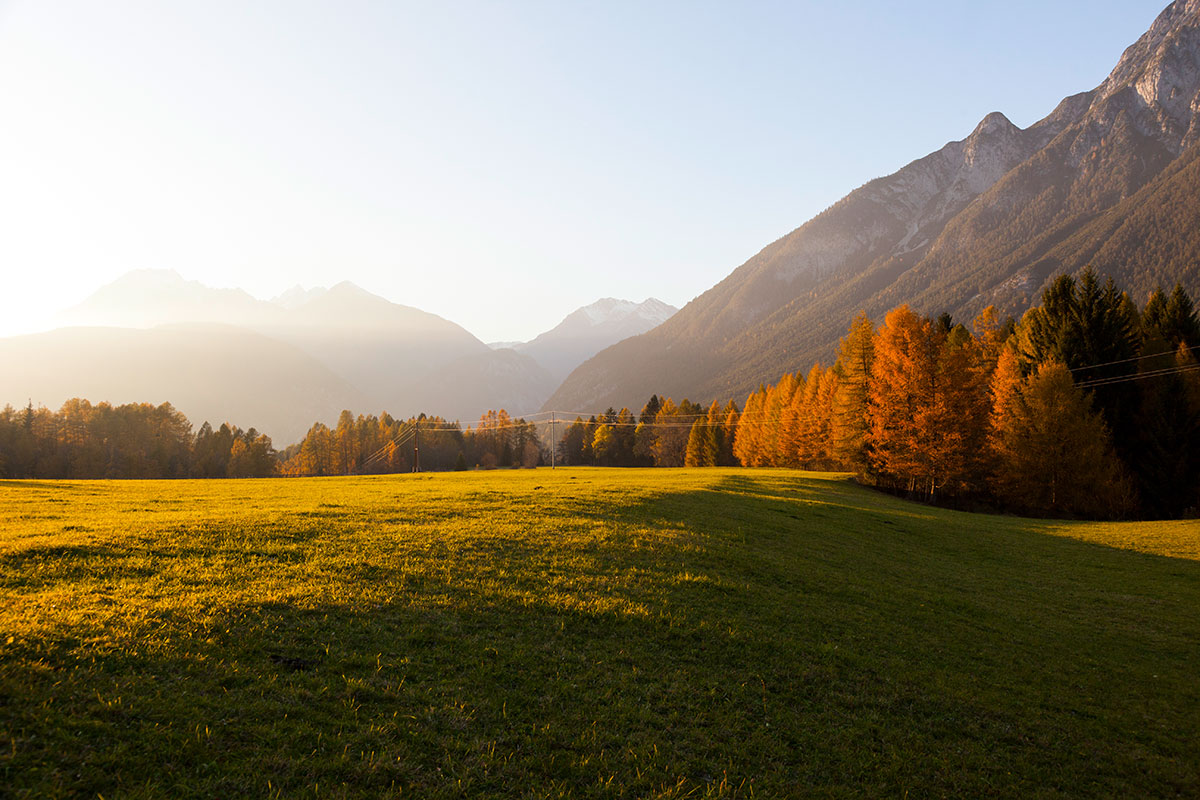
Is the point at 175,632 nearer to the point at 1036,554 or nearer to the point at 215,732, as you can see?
the point at 215,732

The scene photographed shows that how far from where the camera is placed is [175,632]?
24.3 ft

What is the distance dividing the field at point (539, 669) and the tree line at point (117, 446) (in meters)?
90.1

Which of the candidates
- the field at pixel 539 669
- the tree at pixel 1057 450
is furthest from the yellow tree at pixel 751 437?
the field at pixel 539 669

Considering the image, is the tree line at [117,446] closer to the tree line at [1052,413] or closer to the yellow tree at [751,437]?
the yellow tree at [751,437]

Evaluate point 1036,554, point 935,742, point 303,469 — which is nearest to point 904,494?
point 1036,554

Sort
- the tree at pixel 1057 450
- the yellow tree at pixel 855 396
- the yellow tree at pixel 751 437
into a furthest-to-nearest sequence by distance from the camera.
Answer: the yellow tree at pixel 751 437 → the yellow tree at pixel 855 396 → the tree at pixel 1057 450

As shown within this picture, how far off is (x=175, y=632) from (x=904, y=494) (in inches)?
2076

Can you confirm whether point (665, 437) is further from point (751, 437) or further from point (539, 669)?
point (539, 669)

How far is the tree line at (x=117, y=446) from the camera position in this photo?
79438 millimetres

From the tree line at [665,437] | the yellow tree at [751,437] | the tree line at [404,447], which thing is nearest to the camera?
the yellow tree at [751,437]

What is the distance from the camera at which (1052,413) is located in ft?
132

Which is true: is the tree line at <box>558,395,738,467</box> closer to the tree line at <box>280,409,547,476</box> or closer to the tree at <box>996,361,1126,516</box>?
the tree line at <box>280,409,547,476</box>

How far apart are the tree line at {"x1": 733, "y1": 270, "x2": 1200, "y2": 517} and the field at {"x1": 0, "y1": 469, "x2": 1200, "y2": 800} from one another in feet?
91.6

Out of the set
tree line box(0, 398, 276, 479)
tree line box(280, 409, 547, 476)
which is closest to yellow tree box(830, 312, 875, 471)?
tree line box(280, 409, 547, 476)
